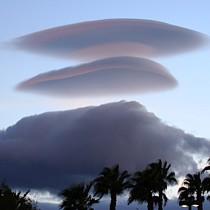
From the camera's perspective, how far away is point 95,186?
7900 cm

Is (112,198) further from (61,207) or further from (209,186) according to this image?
(209,186)

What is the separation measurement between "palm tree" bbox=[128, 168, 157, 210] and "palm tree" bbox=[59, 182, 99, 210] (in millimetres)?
7953

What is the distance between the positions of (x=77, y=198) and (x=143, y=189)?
1072cm

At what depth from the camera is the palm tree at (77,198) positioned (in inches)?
2921

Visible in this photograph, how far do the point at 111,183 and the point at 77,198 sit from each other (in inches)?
229

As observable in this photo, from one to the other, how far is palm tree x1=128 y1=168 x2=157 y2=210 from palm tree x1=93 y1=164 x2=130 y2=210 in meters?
2.29

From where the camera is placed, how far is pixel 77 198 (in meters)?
75.2

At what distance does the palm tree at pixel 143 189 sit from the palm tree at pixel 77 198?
26.1ft

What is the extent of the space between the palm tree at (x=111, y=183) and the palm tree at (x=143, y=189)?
2.29 metres

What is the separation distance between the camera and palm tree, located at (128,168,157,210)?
7938 centimetres

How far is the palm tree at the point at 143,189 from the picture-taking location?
260 feet

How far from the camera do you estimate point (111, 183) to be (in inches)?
3063

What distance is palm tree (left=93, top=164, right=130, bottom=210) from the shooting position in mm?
77375

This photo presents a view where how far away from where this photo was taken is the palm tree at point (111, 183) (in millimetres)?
77375
